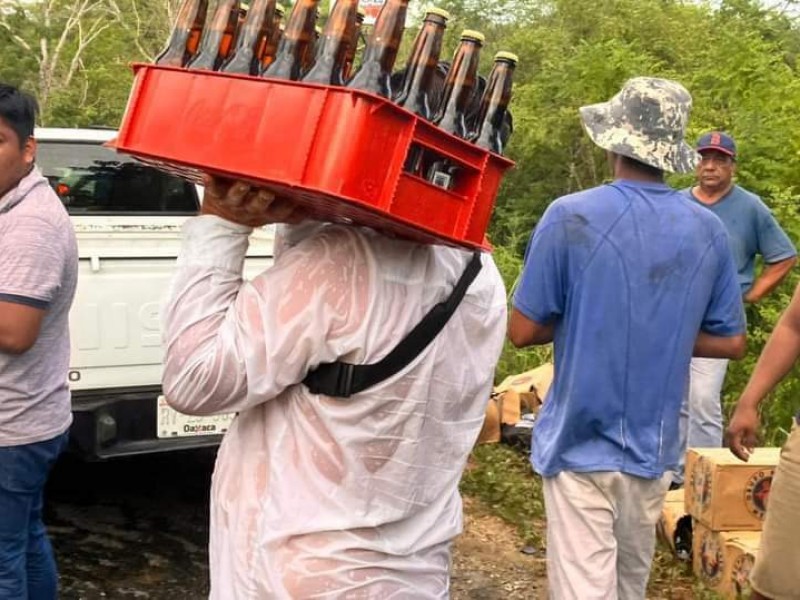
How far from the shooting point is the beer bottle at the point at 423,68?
198 centimetres

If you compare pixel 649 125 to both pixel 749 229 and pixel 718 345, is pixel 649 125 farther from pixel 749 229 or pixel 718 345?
pixel 749 229

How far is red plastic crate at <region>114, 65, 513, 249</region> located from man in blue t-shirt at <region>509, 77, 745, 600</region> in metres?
1.09

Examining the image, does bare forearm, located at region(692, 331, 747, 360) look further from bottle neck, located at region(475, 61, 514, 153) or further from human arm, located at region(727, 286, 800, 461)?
bottle neck, located at region(475, 61, 514, 153)

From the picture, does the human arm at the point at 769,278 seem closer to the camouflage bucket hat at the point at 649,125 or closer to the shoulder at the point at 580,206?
the camouflage bucket hat at the point at 649,125

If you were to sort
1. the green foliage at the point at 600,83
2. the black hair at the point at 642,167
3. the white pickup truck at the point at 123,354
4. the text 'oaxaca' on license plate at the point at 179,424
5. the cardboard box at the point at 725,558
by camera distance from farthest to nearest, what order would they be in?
the green foliage at the point at 600,83
the text 'oaxaca' on license plate at the point at 179,424
the white pickup truck at the point at 123,354
the cardboard box at the point at 725,558
the black hair at the point at 642,167

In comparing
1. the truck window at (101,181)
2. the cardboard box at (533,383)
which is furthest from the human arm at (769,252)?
the truck window at (101,181)

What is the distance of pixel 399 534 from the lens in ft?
6.91

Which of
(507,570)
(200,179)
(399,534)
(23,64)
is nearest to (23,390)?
(200,179)

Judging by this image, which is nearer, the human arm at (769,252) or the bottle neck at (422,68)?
the bottle neck at (422,68)

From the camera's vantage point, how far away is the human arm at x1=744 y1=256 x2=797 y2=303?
557cm

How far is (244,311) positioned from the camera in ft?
6.33

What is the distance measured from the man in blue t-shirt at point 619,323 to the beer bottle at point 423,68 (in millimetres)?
1177

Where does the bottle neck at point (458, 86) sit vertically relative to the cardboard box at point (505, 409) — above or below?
above

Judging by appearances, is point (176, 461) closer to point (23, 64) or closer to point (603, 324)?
point (603, 324)
